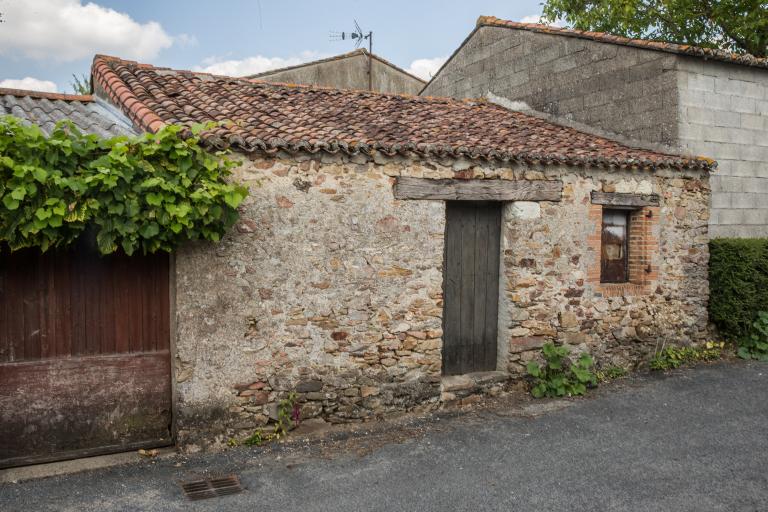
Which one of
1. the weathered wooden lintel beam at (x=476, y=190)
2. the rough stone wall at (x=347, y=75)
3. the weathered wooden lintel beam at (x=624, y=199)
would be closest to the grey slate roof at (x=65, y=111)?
the weathered wooden lintel beam at (x=476, y=190)

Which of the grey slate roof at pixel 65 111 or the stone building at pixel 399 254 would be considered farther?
the grey slate roof at pixel 65 111

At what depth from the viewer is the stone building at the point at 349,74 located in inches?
561

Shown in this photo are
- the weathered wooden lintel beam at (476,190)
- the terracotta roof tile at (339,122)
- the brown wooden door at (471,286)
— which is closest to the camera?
the terracotta roof tile at (339,122)

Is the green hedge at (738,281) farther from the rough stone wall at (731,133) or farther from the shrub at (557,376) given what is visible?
the shrub at (557,376)

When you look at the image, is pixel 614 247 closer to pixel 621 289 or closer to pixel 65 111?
pixel 621 289

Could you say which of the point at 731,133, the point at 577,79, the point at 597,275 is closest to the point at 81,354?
the point at 597,275

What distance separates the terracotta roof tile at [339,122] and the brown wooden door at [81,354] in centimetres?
147

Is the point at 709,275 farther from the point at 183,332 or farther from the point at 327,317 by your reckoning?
the point at 183,332

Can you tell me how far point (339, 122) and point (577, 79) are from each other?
4.44 m

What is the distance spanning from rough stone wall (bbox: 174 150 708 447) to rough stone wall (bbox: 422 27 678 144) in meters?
1.58

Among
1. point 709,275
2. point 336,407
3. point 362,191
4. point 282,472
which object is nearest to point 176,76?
point 362,191

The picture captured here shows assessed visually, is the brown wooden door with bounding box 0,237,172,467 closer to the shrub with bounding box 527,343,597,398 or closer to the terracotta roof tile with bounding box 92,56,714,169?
the terracotta roof tile with bounding box 92,56,714,169

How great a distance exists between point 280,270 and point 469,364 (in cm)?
265

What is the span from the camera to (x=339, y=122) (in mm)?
6711
